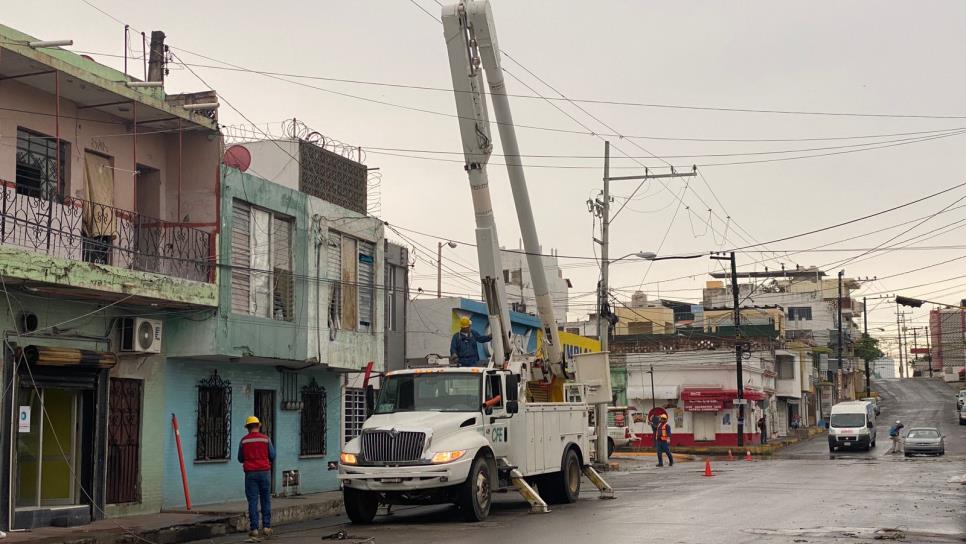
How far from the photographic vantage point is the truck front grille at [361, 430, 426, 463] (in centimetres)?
1636

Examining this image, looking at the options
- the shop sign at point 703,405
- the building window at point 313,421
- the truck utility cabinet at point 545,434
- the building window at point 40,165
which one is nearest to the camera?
the building window at point 40,165

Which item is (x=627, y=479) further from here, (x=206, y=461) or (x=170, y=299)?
(x=170, y=299)

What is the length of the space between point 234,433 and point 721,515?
33.5 ft

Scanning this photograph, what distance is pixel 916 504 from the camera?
19516 millimetres

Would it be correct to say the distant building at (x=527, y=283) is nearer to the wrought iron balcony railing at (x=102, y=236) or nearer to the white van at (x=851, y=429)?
the white van at (x=851, y=429)

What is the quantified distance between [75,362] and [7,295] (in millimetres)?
1655

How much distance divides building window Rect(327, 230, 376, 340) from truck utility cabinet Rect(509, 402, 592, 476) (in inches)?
247

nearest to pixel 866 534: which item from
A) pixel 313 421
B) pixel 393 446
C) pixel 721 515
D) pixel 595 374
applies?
pixel 721 515

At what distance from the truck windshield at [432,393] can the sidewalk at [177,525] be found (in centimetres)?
324

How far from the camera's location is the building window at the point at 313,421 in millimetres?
24672

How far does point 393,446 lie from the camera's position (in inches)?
649

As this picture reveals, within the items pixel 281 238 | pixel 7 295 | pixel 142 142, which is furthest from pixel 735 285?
pixel 7 295

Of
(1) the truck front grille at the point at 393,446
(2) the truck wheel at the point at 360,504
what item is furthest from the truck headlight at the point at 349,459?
(2) the truck wheel at the point at 360,504

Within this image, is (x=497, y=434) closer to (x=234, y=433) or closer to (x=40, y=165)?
(x=234, y=433)
